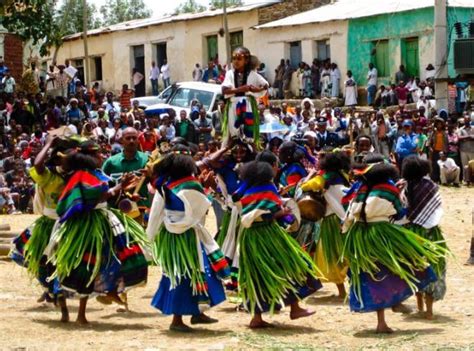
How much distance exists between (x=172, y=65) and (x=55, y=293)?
37.8 m

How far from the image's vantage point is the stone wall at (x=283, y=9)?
149 feet

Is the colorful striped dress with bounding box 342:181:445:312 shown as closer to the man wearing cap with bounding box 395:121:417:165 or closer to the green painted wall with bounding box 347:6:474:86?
the man wearing cap with bounding box 395:121:417:165

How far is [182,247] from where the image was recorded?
10711 mm

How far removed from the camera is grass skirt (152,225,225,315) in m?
10.6

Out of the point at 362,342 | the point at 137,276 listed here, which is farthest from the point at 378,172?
the point at 137,276

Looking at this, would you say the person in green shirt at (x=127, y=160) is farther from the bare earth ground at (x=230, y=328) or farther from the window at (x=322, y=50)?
the window at (x=322, y=50)

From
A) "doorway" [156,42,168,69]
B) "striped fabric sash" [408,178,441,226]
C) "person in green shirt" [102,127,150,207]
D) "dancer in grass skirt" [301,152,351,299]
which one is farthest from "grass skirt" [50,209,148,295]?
"doorway" [156,42,168,69]

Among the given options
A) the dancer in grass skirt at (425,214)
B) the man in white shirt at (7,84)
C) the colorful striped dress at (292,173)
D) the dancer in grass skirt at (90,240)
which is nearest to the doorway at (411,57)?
the man in white shirt at (7,84)

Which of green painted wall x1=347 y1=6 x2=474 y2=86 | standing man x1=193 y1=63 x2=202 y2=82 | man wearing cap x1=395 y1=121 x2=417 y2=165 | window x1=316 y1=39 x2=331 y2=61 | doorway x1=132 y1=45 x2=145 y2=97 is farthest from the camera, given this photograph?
doorway x1=132 y1=45 x2=145 y2=97

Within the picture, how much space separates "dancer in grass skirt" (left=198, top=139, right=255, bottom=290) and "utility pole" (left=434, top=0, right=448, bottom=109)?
17515 mm

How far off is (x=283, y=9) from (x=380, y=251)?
118 feet

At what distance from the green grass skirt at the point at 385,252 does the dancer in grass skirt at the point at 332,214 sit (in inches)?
57.6

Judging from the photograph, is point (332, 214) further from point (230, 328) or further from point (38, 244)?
point (38, 244)

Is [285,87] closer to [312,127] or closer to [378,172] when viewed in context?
[312,127]
